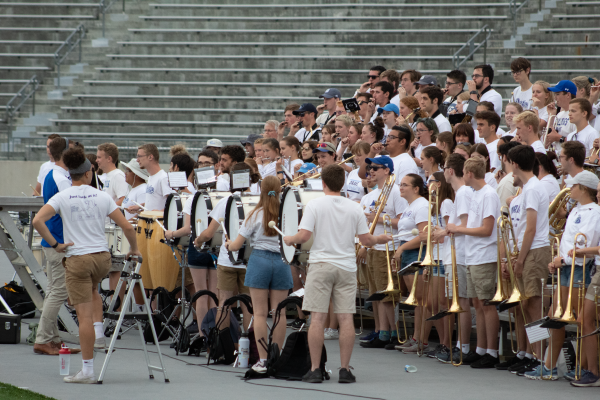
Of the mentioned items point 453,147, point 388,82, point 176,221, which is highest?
point 388,82

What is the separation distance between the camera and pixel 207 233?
Result: 824 cm

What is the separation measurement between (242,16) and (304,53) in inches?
86.1

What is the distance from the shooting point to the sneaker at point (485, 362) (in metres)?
7.74

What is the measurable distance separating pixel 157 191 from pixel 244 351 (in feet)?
8.71

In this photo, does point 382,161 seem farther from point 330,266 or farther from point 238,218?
point 330,266

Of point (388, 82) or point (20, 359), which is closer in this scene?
point (20, 359)

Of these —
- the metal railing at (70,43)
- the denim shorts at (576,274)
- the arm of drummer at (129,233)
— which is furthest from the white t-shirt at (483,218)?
the metal railing at (70,43)

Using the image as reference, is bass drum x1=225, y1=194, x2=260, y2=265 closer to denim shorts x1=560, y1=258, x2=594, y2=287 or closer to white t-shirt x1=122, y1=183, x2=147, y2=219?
white t-shirt x1=122, y1=183, x2=147, y2=219

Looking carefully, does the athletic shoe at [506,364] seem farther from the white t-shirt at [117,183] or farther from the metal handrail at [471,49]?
the metal handrail at [471,49]

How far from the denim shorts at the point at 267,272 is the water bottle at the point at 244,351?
60cm

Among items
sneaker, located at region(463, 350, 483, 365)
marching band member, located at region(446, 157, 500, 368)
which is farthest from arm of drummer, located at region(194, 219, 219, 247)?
sneaker, located at region(463, 350, 483, 365)

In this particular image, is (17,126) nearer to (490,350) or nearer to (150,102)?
Result: (150,102)

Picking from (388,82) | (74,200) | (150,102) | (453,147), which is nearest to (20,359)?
(74,200)

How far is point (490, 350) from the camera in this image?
781 cm
